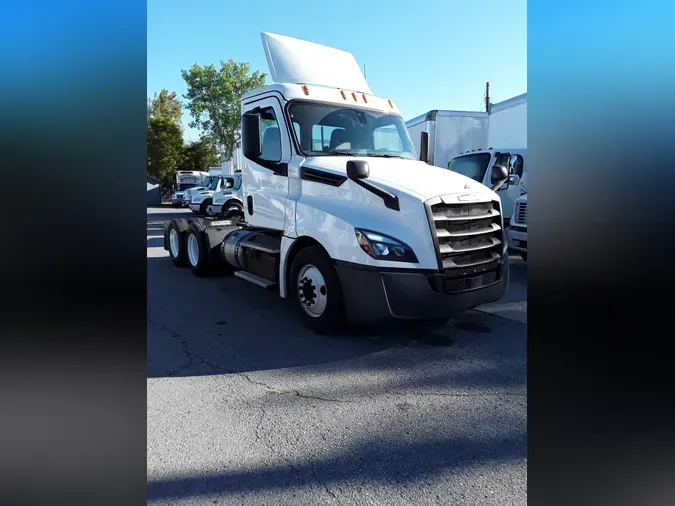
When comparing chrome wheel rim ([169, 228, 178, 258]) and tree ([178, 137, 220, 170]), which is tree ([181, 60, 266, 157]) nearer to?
tree ([178, 137, 220, 170])

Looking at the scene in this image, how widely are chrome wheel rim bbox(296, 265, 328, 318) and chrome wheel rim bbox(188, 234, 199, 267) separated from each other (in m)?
3.86

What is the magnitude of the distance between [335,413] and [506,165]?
8.71 m

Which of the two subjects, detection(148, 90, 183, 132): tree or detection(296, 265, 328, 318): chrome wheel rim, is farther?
detection(148, 90, 183, 132): tree

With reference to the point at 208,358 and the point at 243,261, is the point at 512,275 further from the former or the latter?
the point at 208,358

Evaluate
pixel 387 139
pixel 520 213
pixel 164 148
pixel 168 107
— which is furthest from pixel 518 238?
pixel 168 107

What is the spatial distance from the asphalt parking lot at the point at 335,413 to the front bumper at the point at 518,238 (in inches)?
114

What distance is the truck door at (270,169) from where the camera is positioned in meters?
5.20

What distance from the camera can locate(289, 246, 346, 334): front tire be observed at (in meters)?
A: 4.39

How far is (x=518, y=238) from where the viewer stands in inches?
308

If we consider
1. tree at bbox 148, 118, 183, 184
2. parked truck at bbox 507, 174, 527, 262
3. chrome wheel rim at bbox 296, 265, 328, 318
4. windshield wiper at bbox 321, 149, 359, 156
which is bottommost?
chrome wheel rim at bbox 296, 265, 328, 318

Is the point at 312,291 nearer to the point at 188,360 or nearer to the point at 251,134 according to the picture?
the point at 188,360

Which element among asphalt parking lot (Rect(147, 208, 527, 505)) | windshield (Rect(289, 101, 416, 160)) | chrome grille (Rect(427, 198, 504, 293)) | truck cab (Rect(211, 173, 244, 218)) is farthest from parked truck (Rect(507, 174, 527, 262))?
truck cab (Rect(211, 173, 244, 218))

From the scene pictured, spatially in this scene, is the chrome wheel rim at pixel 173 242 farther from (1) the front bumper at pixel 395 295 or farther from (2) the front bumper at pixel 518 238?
(2) the front bumper at pixel 518 238

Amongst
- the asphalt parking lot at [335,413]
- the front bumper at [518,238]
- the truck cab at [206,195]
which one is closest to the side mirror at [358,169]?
the asphalt parking lot at [335,413]
